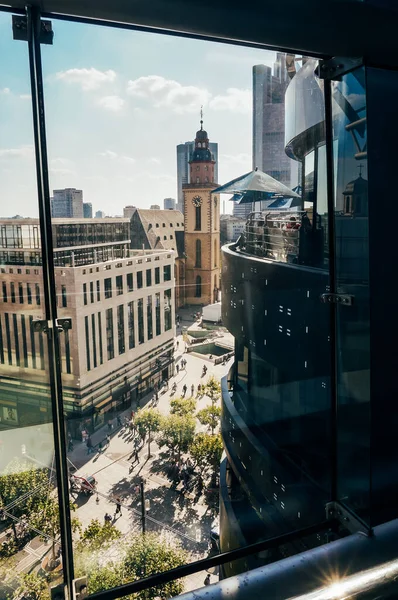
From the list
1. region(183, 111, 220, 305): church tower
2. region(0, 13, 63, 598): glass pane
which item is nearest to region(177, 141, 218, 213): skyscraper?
region(183, 111, 220, 305): church tower

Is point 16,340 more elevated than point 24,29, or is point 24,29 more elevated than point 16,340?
point 24,29

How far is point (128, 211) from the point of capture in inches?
73.7

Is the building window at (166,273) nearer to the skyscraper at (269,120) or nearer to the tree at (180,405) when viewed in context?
the skyscraper at (269,120)

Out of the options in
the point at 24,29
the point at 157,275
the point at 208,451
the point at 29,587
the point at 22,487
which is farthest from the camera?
the point at 208,451

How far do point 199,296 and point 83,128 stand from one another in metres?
1.43

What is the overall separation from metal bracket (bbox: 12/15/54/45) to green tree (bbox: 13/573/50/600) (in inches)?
63.7

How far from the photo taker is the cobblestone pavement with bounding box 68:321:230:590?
1.83 metres

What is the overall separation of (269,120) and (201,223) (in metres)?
0.65

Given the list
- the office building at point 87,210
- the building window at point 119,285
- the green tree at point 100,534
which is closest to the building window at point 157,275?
the building window at point 119,285

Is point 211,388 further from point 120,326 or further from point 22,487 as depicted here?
point 22,487

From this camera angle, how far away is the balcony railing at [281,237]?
3.10 metres

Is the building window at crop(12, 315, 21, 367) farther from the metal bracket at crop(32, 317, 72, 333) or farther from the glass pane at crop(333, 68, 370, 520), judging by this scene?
the glass pane at crop(333, 68, 370, 520)

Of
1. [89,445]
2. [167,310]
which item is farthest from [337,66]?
[89,445]

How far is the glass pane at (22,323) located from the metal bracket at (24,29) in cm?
3
